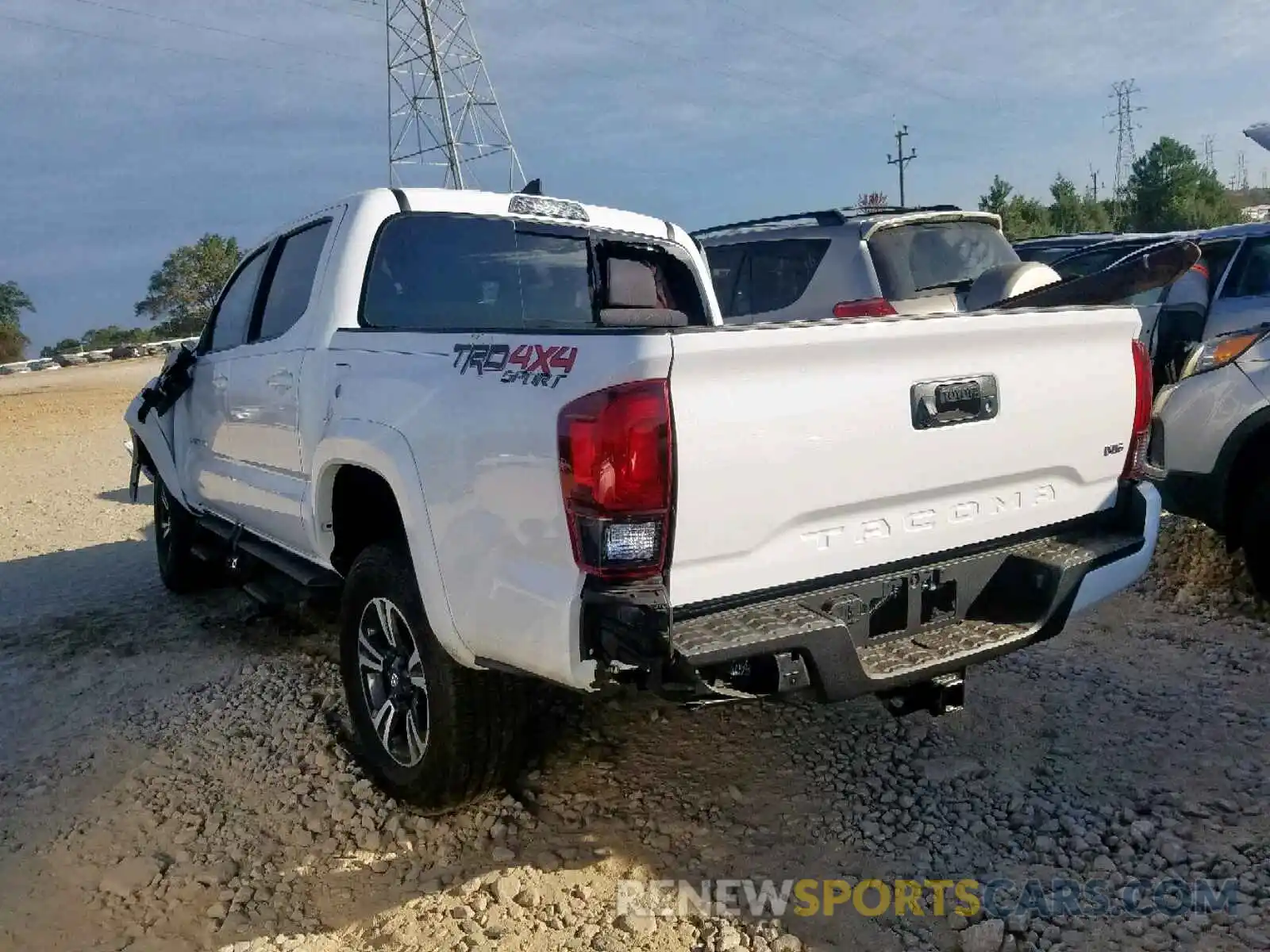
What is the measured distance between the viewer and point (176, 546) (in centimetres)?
618

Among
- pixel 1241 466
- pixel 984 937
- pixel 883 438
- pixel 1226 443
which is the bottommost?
pixel 984 937

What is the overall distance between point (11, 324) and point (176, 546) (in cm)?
6182

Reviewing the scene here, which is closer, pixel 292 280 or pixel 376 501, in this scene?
pixel 376 501

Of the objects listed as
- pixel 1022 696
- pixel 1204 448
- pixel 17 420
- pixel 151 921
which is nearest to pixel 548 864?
pixel 151 921

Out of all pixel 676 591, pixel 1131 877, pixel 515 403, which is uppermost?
pixel 515 403

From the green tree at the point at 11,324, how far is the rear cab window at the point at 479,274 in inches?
2080

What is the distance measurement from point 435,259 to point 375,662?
1.53 m

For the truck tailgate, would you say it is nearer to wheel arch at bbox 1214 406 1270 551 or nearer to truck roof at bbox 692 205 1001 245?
wheel arch at bbox 1214 406 1270 551

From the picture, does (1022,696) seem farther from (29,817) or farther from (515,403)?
(29,817)

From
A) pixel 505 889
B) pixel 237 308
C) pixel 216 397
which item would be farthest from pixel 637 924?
pixel 237 308

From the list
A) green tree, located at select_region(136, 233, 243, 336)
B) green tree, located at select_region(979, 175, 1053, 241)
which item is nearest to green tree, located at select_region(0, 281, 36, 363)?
green tree, located at select_region(136, 233, 243, 336)

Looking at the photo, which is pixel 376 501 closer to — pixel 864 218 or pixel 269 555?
pixel 269 555

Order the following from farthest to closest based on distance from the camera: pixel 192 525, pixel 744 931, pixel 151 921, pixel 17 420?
Answer: pixel 17 420 → pixel 192 525 → pixel 151 921 → pixel 744 931

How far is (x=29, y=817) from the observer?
11.8 feet
